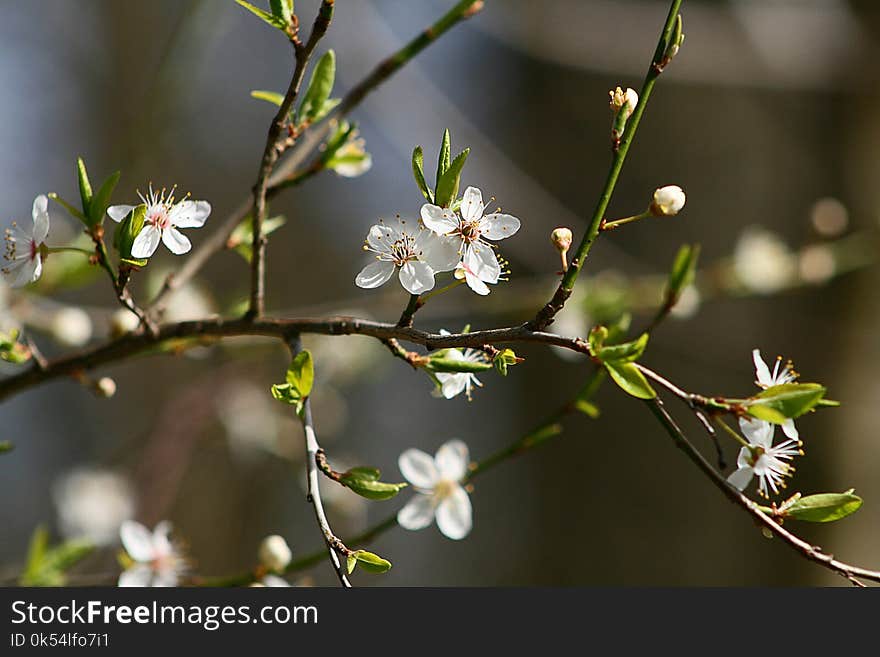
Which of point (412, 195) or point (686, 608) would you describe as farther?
point (412, 195)

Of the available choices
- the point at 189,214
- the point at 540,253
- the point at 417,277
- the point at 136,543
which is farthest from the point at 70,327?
the point at 540,253

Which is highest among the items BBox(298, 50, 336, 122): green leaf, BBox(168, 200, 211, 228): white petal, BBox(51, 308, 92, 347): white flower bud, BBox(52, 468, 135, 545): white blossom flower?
BBox(52, 468, 135, 545): white blossom flower

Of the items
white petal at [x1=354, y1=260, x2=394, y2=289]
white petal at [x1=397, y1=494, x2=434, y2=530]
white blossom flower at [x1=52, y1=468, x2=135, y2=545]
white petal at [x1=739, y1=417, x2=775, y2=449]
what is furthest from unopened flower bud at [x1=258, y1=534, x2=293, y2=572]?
white blossom flower at [x1=52, y1=468, x2=135, y2=545]

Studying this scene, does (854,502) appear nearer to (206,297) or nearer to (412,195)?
(206,297)

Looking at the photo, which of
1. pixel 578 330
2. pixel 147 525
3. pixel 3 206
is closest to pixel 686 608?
pixel 578 330

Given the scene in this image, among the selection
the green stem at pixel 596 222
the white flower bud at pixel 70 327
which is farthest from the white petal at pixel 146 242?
the white flower bud at pixel 70 327

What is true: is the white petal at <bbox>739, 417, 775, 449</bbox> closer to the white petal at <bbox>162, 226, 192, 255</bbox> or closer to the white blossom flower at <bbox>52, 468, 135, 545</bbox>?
the white petal at <bbox>162, 226, 192, 255</bbox>

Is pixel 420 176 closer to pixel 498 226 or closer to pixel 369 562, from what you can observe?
pixel 498 226
